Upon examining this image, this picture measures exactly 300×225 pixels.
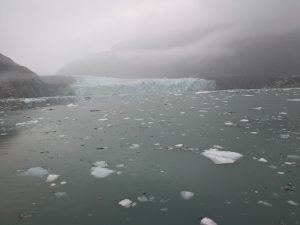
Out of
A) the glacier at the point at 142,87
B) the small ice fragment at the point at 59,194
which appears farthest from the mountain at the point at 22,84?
the small ice fragment at the point at 59,194

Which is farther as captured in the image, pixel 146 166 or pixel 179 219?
pixel 146 166

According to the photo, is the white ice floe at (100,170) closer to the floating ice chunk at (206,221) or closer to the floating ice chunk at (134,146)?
the floating ice chunk at (134,146)

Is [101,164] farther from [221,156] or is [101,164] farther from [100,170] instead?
[221,156]

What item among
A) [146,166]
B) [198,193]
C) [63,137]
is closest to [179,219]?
[198,193]

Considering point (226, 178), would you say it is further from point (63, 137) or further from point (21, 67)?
point (21, 67)

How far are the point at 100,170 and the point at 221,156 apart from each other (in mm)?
3820

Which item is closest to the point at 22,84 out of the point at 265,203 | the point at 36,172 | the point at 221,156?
the point at 36,172

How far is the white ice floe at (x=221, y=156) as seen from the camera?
938cm

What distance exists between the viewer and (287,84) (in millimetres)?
99375

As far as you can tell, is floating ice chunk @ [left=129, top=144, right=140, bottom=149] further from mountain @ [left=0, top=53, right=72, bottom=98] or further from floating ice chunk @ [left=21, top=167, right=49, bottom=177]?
mountain @ [left=0, top=53, right=72, bottom=98]

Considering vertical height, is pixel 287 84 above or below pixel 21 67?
below

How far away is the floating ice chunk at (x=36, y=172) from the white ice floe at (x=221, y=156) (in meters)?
4.99

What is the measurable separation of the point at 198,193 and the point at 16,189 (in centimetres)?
446

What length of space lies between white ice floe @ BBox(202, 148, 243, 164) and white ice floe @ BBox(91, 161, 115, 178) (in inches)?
125
